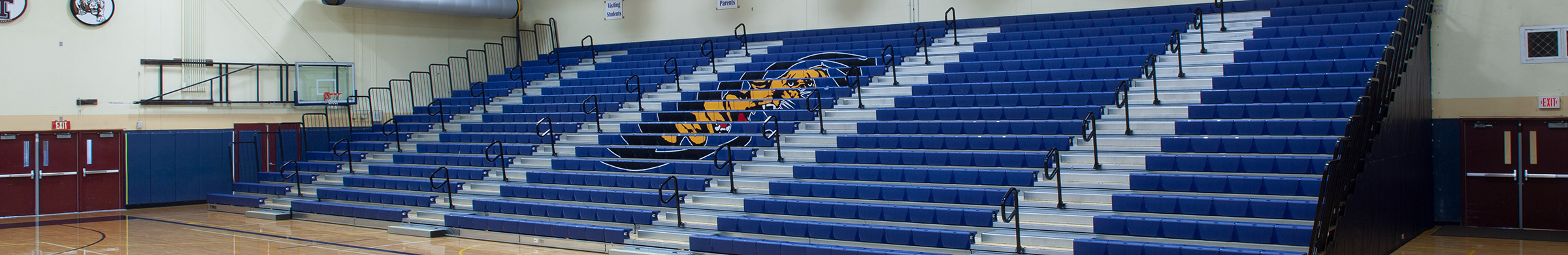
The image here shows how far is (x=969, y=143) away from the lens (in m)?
11.1

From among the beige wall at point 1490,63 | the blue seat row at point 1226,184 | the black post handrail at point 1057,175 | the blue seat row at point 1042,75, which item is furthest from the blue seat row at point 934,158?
the beige wall at point 1490,63

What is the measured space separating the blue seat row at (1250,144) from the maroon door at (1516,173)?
3522 millimetres

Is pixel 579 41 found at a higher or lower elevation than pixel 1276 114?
higher

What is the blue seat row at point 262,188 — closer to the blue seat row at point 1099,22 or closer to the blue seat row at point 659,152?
the blue seat row at point 659,152

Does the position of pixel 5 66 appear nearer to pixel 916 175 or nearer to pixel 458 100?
pixel 458 100

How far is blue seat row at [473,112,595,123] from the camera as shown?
51.4 ft

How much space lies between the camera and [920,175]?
10453 millimetres

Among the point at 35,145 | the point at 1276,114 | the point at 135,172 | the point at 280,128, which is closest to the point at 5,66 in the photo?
the point at 35,145

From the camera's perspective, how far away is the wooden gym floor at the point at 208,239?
10.8 m

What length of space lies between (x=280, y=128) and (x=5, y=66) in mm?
3524

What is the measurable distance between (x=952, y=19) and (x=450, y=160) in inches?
291

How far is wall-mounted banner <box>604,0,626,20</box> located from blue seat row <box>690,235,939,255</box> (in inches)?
400

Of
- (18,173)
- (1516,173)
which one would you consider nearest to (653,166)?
(18,173)

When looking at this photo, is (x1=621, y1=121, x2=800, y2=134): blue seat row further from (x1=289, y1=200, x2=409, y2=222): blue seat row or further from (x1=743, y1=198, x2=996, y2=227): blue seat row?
(x1=289, y1=200, x2=409, y2=222): blue seat row
